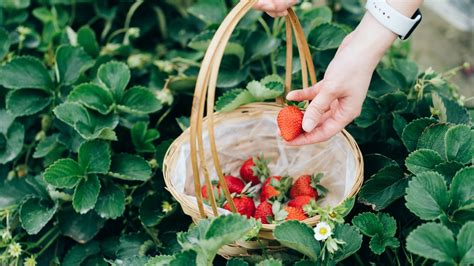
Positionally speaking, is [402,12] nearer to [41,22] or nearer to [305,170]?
[305,170]

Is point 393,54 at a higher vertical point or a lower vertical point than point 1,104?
higher

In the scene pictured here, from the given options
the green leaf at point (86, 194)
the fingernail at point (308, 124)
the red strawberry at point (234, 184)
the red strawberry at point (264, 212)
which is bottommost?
the green leaf at point (86, 194)

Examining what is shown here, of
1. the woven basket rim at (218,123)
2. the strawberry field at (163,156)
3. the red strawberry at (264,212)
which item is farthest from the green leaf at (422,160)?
the red strawberry at (264,212)

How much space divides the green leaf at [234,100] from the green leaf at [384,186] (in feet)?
1.22

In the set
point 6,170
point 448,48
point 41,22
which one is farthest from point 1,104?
point 448,48

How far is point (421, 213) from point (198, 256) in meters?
0.43

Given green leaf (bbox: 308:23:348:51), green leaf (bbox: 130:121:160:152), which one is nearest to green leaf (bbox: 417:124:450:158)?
Answer: green leaf (bbox: 308:23:348:51)

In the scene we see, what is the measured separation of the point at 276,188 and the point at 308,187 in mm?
82

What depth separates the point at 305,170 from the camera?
1709mm

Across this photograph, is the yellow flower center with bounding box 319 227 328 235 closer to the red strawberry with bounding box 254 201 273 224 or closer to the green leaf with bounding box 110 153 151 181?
the red strawberry with bounding box 254 201 273 224

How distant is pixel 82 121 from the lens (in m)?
1.65

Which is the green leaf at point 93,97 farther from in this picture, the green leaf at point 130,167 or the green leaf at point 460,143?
the green leaf at point 460,143

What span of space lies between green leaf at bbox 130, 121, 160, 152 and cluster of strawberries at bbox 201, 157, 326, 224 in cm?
24

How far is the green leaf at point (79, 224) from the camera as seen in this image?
1.67m
